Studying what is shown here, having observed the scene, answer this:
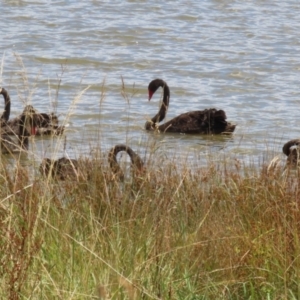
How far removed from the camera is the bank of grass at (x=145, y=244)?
15.3 ft

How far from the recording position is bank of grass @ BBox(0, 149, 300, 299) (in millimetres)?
4652

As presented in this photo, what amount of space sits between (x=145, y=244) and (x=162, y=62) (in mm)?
11979

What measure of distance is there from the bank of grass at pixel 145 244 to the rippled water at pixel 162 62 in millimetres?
3499

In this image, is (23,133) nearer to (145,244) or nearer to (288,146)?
(145,244)

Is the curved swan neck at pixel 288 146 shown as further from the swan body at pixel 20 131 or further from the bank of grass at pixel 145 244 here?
the bank of grass at pixel 145 244

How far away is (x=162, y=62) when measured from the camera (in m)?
16.9

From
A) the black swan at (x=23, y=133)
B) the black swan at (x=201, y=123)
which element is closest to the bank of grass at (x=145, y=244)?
the black swan at (x=23, y=133)

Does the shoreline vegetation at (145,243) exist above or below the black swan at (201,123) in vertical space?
above

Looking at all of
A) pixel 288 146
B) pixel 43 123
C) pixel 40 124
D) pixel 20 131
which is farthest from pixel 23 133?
pixel 288 146

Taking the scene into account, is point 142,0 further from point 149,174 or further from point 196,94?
point 149,174

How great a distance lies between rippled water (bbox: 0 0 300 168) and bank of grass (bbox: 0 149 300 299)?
11.5 ft

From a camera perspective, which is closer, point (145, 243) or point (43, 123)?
point (145, 243)

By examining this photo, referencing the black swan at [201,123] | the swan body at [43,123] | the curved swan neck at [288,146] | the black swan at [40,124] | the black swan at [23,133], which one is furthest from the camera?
the black swan at [201,123]

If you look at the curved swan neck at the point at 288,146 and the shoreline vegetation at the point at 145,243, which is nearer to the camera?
the shoreline vegetation at the point at 145,243
